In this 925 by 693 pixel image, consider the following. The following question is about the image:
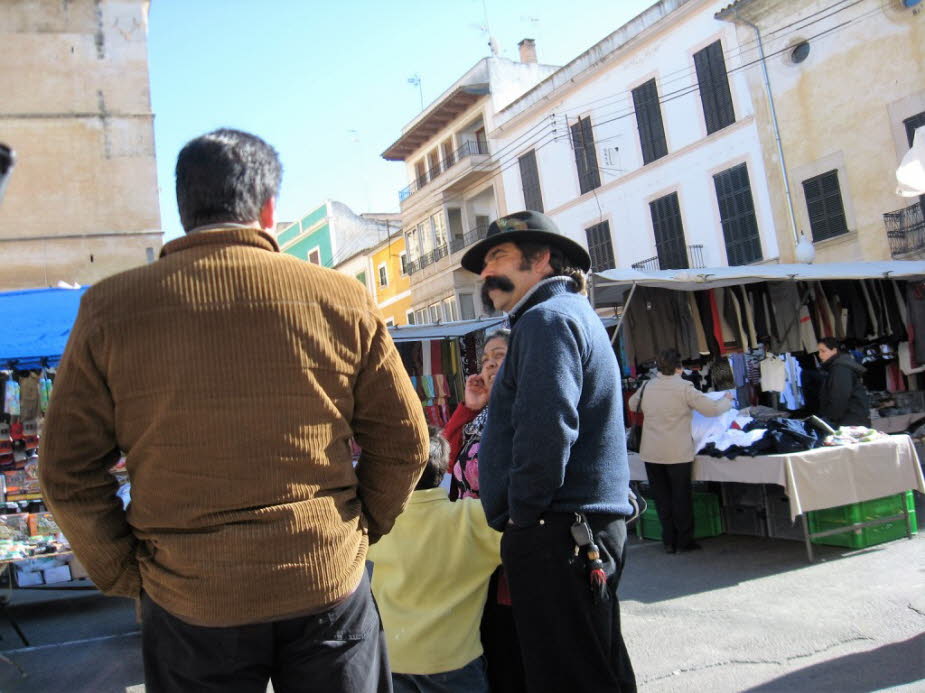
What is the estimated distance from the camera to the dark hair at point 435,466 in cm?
320

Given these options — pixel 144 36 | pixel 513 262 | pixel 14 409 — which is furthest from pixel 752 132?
pixel 513 262

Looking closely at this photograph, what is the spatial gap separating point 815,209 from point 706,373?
9.91 meters

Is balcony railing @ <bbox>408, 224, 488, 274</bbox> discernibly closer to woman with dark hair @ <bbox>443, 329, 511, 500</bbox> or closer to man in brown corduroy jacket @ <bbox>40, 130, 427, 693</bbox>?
woman with dark hair @ <bbox>443, 329, 511, 500</bbox>

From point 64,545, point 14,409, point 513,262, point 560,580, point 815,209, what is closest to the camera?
point 560,580

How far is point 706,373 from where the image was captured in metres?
10.7

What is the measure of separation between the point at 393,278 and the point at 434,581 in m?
32.5

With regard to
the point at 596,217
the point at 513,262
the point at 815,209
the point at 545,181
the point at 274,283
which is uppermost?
the point at 545,181

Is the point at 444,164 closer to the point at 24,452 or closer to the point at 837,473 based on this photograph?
the point at 24,452

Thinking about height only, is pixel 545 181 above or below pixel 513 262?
above

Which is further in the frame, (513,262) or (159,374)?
(513,262)

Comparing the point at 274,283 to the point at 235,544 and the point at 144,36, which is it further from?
the point at 144,36

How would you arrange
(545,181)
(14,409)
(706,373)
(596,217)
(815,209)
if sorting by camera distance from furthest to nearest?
(545,181)
(596,217)
(815,209)
(706,373)
(14,409)

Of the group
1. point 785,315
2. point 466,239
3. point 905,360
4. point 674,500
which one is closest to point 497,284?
point 674,500

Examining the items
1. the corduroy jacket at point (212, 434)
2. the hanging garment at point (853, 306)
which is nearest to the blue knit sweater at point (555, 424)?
the corduroy jacket at point (212, 434)
